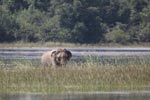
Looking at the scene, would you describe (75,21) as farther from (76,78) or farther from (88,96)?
(88,96)

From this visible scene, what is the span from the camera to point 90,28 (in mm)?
65812

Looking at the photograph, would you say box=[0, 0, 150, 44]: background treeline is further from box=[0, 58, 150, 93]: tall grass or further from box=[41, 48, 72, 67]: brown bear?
box=[0, 58, 150, 93]: tall grass

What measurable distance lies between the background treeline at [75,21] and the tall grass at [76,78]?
3469 centimetres

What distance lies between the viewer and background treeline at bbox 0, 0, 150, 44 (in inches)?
2522

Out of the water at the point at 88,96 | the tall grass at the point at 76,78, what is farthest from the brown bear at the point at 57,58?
the water at the point at 88,96

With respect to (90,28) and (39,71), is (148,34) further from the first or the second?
(39,71)

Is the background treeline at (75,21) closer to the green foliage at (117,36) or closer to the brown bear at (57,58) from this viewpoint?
the green foliage at (117,36)

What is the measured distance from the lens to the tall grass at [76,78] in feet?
86.2

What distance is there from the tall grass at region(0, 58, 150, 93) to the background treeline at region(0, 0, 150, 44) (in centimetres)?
3469

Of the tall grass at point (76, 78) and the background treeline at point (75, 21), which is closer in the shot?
the tall grass at point (76, 78)

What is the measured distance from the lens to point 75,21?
215ft

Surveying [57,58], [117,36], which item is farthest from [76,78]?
[117,36]

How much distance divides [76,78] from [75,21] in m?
38.5

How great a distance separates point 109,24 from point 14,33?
7911 mm
